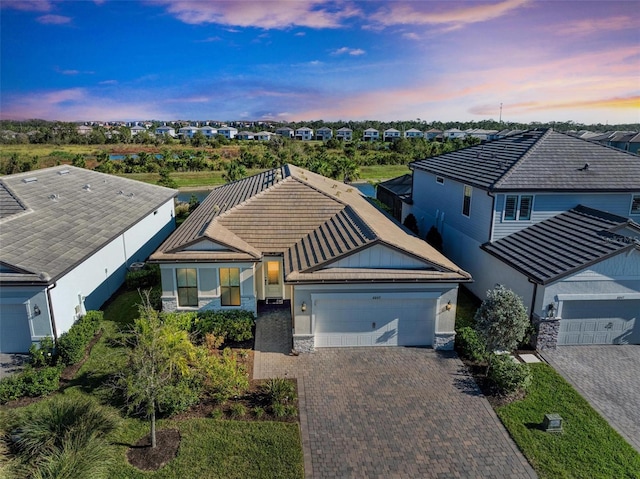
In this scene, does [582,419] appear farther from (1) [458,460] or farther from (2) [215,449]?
(2) [215,449]

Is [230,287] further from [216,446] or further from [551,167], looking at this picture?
[551,167]

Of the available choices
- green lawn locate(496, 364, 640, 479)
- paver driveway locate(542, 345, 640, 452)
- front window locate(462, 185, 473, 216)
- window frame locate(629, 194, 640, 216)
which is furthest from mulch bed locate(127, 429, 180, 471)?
window frame locate(629, 194, 640, 216)

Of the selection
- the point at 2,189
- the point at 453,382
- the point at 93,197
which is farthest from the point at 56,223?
the point at 453,382

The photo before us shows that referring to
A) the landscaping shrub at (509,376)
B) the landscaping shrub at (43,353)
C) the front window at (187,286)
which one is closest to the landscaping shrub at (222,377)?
the front window at (187,286)

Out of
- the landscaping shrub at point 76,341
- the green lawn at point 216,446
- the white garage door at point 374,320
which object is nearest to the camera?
the green lawn at point 216,446

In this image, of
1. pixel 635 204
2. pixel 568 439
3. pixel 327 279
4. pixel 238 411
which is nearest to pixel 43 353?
pixel 238 411

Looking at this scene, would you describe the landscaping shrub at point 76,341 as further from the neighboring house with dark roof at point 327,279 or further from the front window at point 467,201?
the front window at point 467,201

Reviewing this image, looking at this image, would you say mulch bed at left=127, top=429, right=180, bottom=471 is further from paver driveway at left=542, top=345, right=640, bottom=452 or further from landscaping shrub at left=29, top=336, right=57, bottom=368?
paver driveway at left=542, top=345, right=640, bottom=452
